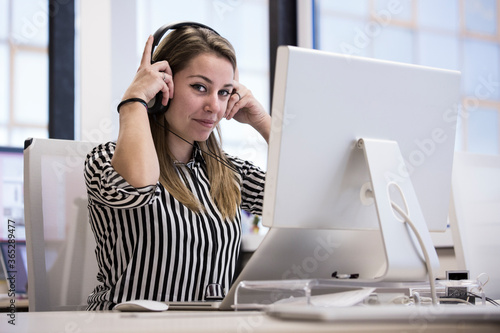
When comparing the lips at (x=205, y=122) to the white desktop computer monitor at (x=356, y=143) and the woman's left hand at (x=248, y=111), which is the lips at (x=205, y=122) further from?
the white desktop computer monitor at (x=356, y=143)

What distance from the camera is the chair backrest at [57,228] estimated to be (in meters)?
1.42

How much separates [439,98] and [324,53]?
252 millimetres

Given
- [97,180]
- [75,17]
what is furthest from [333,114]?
[75,17]

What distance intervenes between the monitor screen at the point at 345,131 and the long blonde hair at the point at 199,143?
1.69ft

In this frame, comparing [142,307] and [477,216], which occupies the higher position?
[477,216]

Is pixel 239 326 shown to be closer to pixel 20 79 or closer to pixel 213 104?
pixel 213 104

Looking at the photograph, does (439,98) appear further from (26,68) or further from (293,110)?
(26,68)

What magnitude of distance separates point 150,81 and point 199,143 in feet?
0.92

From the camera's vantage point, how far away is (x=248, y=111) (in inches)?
63.2

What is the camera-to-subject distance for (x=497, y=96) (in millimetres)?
2227
